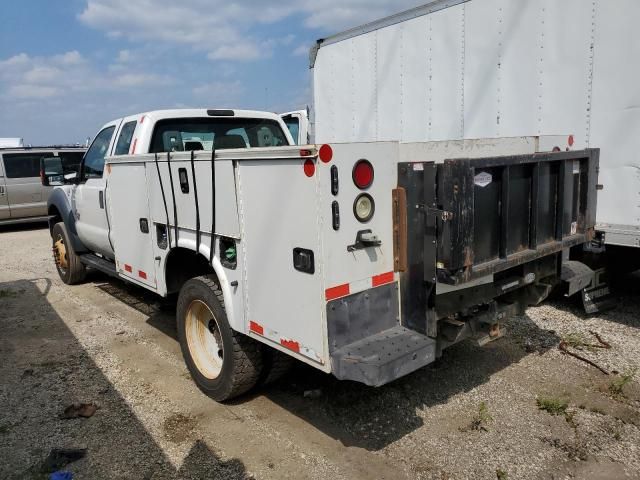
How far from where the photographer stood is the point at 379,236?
2840mm

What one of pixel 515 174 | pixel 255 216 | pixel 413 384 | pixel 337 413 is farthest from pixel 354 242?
pixel 413 384

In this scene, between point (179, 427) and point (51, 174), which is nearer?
point (179, 427)

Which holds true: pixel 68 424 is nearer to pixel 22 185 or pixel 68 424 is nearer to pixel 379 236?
pixel 379 236

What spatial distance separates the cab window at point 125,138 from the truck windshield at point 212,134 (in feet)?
1.13

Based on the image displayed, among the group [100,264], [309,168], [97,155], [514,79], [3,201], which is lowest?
[100,264]

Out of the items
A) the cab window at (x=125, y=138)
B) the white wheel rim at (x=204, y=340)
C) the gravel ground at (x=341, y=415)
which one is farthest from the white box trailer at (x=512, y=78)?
the cab window at (x=125, y=138)

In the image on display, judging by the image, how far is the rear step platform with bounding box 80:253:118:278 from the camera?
5.56 meters

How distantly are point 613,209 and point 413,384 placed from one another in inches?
98.3

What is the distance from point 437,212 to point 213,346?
7.15 ft

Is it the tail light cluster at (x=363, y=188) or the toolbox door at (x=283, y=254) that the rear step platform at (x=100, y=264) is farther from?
the tail light cluster at (x=363, y=188)

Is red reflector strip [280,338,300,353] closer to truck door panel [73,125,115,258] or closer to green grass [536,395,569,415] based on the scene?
green grass [536,395,569,415]

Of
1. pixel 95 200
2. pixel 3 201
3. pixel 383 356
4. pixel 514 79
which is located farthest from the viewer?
pixel 3 201

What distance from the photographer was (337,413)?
365 cm

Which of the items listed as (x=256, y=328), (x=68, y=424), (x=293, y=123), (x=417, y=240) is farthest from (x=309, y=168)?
(x=293, y=123)
